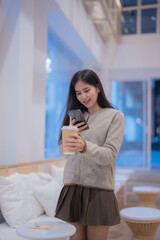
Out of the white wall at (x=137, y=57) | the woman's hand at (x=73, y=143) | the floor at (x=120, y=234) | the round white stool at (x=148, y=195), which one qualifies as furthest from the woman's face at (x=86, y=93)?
the white wall at (x=137, y=57)

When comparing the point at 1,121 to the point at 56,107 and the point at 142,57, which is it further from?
the point at 142,57

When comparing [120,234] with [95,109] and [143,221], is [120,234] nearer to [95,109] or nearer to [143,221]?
[143,221]

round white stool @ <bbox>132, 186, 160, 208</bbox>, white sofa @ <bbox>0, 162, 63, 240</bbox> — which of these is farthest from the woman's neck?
round white stool @ <bbox>132, 186, 160, 208</bbox>

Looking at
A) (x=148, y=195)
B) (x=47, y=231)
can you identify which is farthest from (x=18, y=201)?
(x=148, y=195)

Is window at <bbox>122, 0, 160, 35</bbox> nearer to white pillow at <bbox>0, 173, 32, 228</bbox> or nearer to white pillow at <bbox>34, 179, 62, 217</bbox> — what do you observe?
white pillow at <bbox>34, 179, 62, 217</bbox>

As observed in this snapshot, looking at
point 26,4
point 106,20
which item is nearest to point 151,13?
point 106,20

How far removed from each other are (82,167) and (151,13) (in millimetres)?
6986

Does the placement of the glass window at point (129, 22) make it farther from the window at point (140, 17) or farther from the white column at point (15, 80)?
the white column at point (15, 80)

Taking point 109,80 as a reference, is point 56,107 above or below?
below

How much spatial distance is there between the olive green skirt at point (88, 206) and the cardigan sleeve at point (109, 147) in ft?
0.59

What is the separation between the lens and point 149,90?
7238mm

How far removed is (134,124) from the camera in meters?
7.37

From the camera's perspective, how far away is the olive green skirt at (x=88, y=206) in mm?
1385

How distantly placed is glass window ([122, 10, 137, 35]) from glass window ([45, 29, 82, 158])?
2146mm
